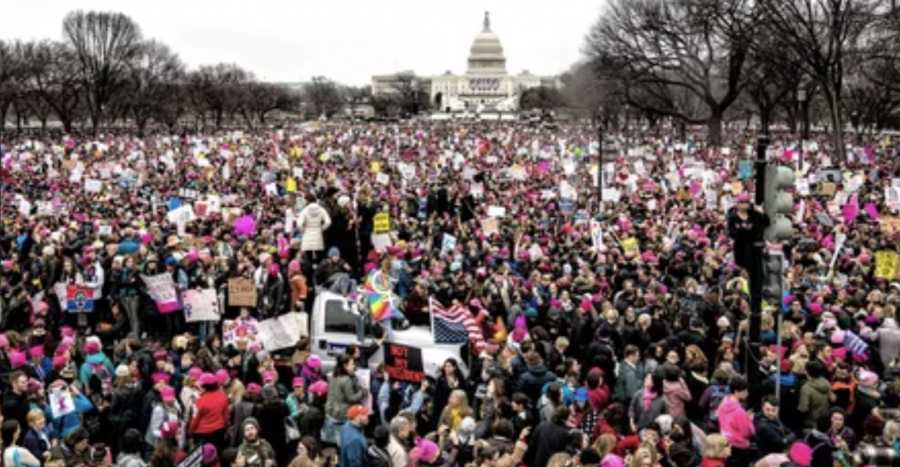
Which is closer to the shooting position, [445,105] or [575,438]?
[575,438]

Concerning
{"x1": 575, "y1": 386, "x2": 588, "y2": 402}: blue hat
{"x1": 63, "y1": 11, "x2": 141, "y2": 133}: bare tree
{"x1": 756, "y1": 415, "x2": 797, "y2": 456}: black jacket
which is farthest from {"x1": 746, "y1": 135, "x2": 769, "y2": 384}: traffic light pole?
{"x1": 63, "y1": 11, "x2": 141, "y2": 133}: bare tree

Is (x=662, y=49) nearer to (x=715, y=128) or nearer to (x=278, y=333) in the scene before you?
(x=715, y=128)

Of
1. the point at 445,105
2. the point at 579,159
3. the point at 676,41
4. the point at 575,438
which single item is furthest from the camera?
the point at 445,105

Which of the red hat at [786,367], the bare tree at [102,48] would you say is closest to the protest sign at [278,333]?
the red hat at [786,367]

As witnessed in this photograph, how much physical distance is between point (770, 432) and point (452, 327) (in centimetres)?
419

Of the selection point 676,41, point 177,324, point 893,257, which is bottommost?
point 177,324

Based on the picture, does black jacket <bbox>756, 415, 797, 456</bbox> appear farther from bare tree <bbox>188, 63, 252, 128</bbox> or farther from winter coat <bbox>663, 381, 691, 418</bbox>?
bare tree <bbox>188, 63, 252, 128</bbox>

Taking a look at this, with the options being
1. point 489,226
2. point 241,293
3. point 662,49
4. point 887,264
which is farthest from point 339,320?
point 662,49

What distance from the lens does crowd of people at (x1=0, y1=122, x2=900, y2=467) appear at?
791 centimetres

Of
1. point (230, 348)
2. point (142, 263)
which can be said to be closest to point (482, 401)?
point (230, 348)

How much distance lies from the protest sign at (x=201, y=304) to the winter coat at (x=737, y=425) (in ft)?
23.4

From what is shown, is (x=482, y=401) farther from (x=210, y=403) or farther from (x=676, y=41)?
(x=676, y=41)

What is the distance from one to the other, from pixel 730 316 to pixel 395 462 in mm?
5675

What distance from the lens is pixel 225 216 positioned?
20.9 metres
